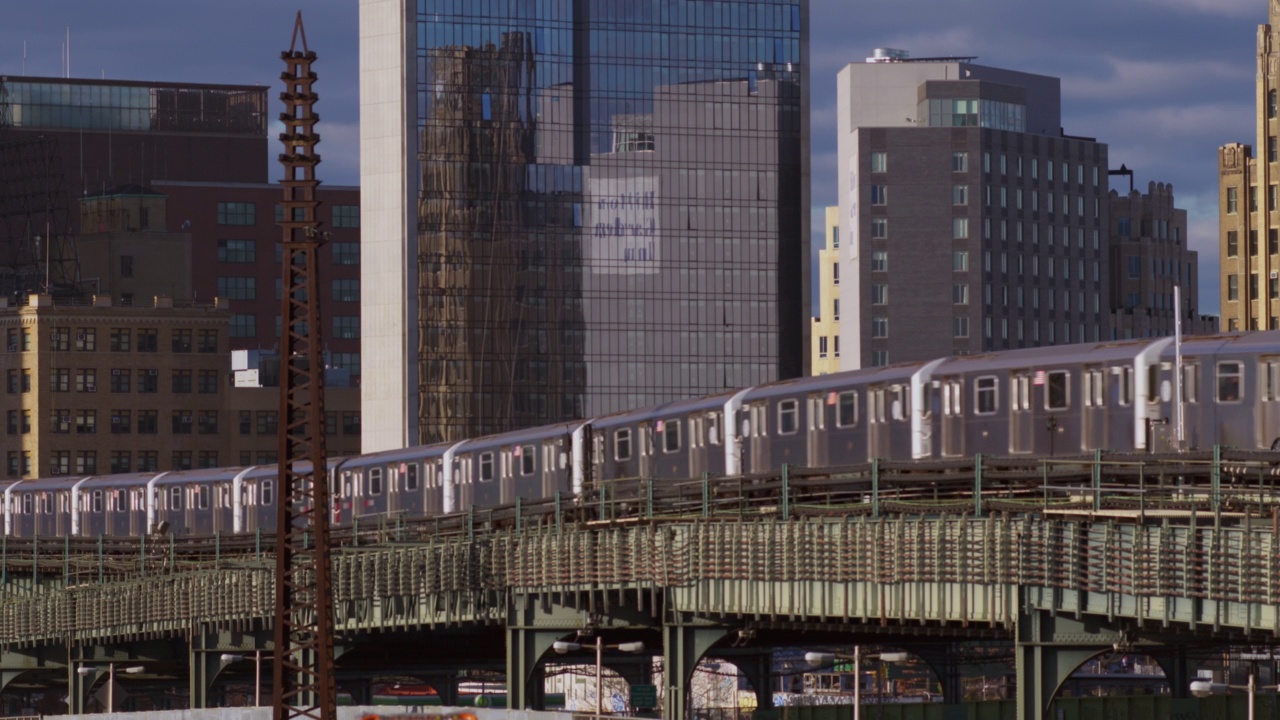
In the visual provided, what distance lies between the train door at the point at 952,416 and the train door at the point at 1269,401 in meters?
9.35

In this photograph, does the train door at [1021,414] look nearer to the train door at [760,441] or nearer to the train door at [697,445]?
the train door at [760,441]

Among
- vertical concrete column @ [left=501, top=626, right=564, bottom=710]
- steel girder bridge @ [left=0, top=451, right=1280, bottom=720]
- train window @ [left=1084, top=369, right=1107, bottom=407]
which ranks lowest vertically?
vertical concrete column @ [left=501, top=626, right=564, bottom=710]

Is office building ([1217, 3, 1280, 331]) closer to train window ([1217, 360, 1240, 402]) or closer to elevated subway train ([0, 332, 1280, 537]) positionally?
elevated subway train ([0, 332, 1280, 537])

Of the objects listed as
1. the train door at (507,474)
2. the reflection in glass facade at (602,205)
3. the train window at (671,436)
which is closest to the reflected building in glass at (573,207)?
the reflection in glass facade at (602,205)

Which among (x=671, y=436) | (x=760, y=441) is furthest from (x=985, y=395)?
(x=671, y=436)

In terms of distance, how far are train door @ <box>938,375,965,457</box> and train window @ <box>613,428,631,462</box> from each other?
15.9 metres

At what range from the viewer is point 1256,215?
184750 millimetres

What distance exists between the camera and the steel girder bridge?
4878 centimetres

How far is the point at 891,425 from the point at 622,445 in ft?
47.5

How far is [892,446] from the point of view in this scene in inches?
2753

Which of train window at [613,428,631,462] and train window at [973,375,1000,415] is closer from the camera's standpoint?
train window at [973,375,1000,415]

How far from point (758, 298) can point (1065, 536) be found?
143740mm

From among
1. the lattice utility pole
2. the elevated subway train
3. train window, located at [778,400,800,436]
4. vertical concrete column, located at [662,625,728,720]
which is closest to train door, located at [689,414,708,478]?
the elevated subway train

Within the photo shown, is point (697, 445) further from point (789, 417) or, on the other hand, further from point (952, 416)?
point (952, 416)
